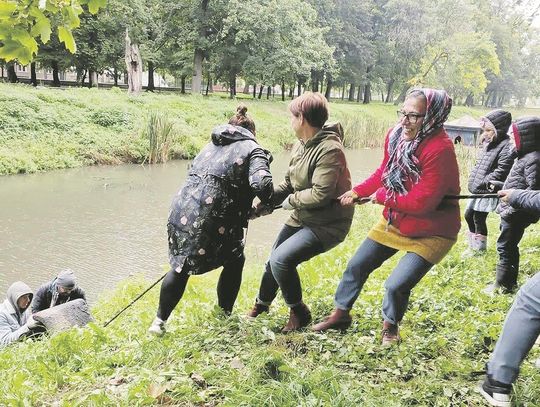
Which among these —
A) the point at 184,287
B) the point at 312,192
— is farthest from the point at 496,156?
the point at 184,287

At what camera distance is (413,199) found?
3123 millimetres

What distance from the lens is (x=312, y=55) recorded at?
3819cm

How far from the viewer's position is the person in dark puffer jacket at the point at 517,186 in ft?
13.4

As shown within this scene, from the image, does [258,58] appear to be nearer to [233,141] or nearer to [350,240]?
[350,240]

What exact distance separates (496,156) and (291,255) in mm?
3038

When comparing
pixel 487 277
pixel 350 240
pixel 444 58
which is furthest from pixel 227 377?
pixel 444 58

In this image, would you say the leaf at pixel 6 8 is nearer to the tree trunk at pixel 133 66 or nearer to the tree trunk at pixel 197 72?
the tree trunk at pixel 133 66

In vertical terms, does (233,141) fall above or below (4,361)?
above

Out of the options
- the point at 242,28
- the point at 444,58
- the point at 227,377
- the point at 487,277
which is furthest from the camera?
the point at 444,58

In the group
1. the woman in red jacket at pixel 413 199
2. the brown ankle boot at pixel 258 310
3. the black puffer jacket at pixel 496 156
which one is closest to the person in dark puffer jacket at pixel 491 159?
the black puffer jacket at pixel 496 156

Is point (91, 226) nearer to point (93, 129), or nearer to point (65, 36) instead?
point (65, 36)

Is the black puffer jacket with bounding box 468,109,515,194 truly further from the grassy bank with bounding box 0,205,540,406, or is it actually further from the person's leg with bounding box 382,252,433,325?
the person's leg with bounding box 382,252,433,325

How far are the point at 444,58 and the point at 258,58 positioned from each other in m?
24.0

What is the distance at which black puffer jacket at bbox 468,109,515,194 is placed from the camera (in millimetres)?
5297
